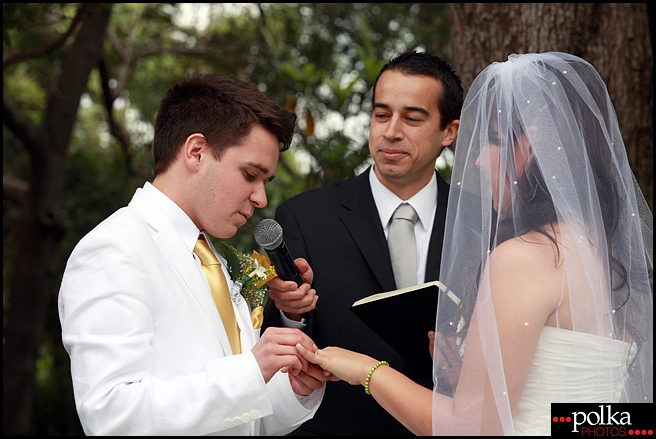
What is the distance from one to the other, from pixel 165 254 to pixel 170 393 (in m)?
0.49

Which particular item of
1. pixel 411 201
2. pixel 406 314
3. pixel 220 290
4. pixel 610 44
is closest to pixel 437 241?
pixel 411 201

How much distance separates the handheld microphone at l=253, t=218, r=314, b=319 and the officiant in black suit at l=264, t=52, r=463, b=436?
0.31 m

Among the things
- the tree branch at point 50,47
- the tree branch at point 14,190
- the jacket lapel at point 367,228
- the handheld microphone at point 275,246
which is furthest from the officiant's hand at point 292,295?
the tree branch at point 14,190

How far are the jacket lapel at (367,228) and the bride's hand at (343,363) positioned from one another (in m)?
0.74

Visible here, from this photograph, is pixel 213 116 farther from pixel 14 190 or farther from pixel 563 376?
pixel 14 190

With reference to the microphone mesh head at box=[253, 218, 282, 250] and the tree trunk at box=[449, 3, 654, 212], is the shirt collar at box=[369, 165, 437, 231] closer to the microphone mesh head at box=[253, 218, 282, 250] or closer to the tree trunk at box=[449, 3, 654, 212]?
the microphone mesh head at box=[253, 218, 282, 250]

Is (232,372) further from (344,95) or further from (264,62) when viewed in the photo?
(264,62)

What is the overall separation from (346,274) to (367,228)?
0.28 metres

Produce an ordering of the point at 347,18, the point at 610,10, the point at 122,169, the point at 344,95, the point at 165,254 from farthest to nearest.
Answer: the point at 122,169 → the point at 347,18 → the point at 344,95 → the point at 610,10 → the point at 165,254

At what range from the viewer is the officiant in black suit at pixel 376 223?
2.85 meters

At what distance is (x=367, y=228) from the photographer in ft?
10.0

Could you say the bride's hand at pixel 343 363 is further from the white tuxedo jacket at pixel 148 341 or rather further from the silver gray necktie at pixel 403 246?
the silver gray necktie at pixel 403 246

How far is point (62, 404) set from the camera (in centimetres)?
978

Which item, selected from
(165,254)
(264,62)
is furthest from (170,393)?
(264,62)
